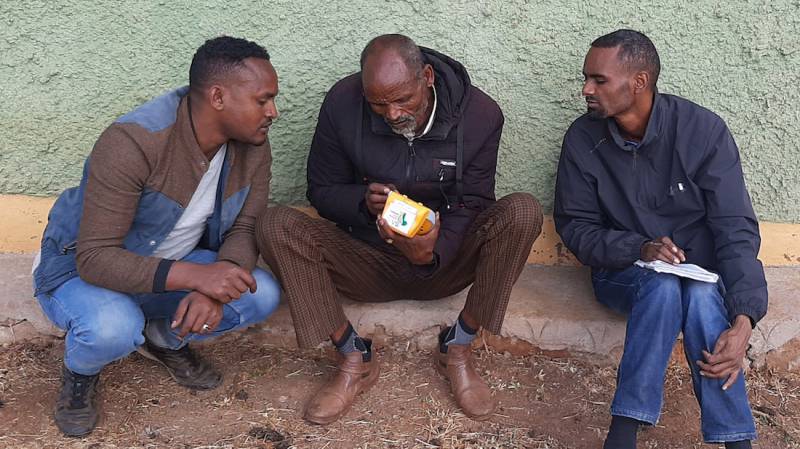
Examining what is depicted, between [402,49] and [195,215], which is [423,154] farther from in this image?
[195,215]

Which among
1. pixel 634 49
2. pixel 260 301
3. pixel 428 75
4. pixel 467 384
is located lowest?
pixel 467 384

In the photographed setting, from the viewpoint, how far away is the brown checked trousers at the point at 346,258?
9.02 ft

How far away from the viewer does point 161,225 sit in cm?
268

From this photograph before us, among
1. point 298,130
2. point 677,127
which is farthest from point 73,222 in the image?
point 677,127

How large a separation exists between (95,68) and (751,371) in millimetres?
2885

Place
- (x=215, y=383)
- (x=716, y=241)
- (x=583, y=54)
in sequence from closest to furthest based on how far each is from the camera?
(x=716, y=241), (x=215, y=383), (x=583, y=54)

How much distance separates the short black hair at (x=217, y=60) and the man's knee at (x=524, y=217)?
1.00m

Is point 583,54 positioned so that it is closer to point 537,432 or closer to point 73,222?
point 537,432

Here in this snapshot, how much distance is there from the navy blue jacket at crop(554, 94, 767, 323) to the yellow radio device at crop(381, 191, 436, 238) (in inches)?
26.3

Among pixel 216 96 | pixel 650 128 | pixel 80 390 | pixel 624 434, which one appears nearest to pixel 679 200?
pixel 650 128

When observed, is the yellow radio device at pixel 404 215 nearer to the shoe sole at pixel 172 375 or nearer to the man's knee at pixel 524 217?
the man's knee at pixel 524 217

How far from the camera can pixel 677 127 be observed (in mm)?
2857

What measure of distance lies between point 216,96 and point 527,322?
147cm

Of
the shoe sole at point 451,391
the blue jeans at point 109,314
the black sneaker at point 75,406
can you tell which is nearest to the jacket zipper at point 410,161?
the blue jeans at point 109,314
